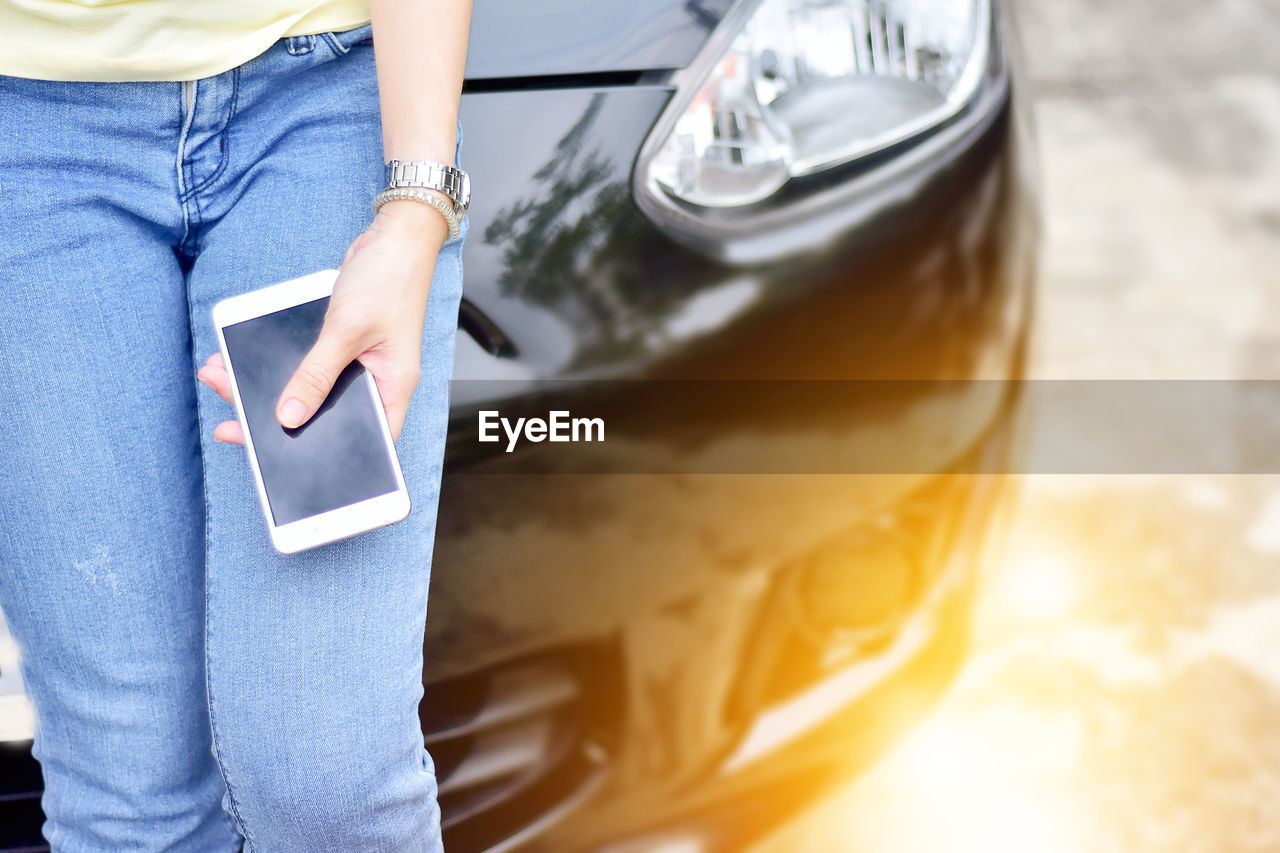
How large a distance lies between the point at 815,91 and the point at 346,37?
565 millimetres

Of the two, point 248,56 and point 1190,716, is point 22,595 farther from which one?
point 1190,716

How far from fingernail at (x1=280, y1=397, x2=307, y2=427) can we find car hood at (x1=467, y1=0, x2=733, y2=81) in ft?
1.78

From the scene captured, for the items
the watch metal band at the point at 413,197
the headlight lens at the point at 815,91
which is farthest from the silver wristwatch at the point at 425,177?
the headlight lens at the point at 815,91

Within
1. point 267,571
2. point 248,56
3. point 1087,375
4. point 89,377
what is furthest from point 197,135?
point 1087,375

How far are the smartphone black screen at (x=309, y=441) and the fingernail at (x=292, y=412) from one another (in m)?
0.03

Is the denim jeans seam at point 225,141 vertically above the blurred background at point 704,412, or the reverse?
the denim jeans seam at point 225,141

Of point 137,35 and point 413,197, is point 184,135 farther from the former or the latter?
point 413,197

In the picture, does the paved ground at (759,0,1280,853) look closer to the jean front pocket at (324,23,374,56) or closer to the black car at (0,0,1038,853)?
the black car at (0,0,1038,853)

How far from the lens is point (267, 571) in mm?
870

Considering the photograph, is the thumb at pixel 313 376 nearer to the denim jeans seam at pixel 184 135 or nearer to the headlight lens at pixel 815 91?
the denim jeans seam at pixel 184 135

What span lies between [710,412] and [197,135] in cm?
57

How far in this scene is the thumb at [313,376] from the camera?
2.74 ft

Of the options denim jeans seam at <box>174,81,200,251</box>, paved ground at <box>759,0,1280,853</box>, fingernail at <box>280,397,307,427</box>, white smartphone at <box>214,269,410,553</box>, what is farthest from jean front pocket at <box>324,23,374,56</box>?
paved ground at <box>759,0,1280,853</box>

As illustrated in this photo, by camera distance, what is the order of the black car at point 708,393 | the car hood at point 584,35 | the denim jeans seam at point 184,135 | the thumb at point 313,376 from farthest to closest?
the car hood at point 584,35
the black car at point 708,393
the denim jeans seam at point 184,135
the thumb at point 313,376
